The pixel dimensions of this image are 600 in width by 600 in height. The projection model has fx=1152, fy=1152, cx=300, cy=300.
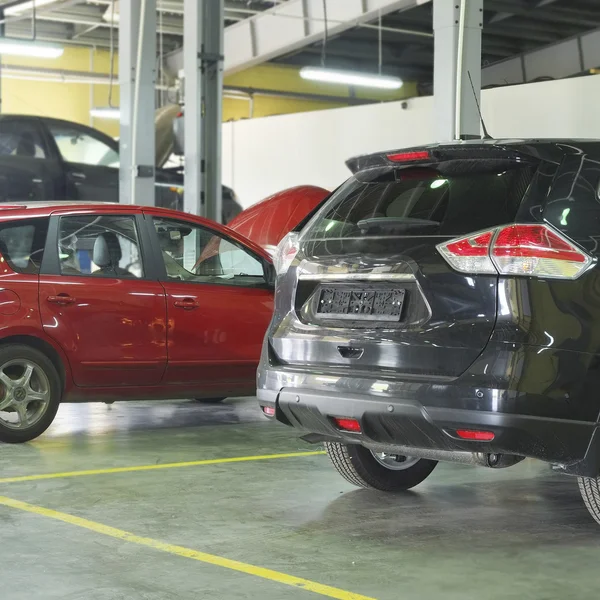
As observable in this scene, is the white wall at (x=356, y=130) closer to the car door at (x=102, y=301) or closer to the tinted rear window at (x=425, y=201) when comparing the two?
the car door at (x=102, y=301)

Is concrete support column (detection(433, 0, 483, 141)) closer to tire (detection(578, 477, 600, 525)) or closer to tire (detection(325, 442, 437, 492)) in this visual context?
tire (detection(325, 442, 437, 492))

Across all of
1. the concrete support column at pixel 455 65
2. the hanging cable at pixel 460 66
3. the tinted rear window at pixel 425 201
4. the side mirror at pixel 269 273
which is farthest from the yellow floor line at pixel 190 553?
the concrete support column at pixel 455 65

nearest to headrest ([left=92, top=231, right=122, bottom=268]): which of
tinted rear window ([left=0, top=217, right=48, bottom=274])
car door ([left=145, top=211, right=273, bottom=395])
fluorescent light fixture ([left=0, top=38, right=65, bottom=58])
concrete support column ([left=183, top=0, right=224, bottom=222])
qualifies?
car door ([left=145, top=211, right=273, bottom=395])

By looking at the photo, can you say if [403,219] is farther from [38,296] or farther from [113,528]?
[38,296]

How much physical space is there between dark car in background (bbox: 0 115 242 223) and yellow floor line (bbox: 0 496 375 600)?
9115 millimetres

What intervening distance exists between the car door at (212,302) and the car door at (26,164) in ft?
22.1

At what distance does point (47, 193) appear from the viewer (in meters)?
14.3

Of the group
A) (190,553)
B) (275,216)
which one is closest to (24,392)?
(190,553)

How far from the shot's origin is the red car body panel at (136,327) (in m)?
7.14

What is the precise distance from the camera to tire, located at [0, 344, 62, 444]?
23.2ft

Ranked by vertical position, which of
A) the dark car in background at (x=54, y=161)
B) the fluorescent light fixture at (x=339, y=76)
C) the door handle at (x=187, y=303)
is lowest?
the door handle at (x=187, y=303)

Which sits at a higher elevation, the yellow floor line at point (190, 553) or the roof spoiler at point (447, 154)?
the roof spoiler at point (447, 154)

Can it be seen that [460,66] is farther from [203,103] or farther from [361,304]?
[361,304]

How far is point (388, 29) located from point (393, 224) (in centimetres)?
2178
